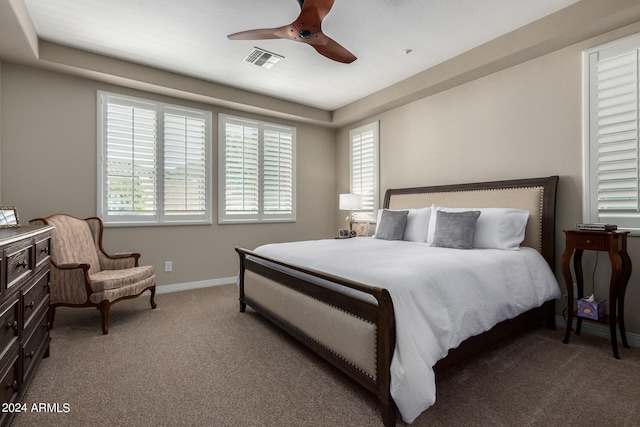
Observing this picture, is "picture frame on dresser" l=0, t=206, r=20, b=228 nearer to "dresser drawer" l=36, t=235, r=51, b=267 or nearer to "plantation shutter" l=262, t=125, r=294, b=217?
"dresser drawer" l=36, t=235, r=51, b=267

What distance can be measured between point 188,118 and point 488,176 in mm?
3999

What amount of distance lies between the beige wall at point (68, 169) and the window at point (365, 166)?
209cm

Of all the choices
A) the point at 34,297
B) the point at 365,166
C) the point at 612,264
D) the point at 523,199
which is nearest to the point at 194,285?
the point at 34,297

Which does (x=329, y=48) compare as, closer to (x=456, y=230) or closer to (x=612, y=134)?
(x=456, y=230)

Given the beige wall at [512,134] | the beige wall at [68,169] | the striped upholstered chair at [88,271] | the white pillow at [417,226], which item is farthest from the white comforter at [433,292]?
the beige wall at [68,169]

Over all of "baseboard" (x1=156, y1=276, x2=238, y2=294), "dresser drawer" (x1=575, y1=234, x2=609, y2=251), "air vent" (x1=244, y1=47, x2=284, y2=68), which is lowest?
"baseboard" (x1=156, y1=276, x2=238, y2=294)

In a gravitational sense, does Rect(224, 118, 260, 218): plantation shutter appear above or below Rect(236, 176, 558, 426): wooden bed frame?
above

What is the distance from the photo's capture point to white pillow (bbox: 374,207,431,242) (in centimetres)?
364

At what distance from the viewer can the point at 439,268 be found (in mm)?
2018

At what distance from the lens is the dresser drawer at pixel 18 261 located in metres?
1.55

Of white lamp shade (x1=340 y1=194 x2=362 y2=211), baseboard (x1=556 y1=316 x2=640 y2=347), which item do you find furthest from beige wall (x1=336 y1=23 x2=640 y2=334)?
white lamp shade (x1=340 y1=194 x2=362 y2=211)

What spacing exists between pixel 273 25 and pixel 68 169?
285 centimetres

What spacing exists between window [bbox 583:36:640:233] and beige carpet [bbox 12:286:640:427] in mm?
1153

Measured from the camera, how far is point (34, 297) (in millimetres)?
1979
